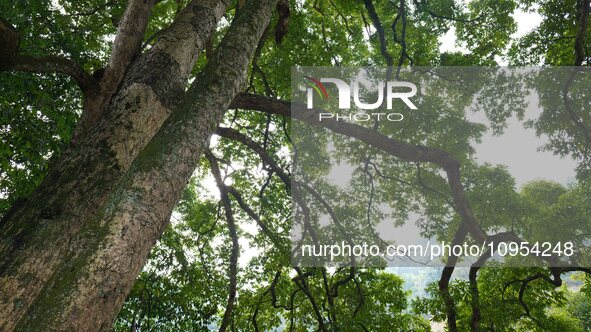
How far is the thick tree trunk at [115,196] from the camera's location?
1.29 m

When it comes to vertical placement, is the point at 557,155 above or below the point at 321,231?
above

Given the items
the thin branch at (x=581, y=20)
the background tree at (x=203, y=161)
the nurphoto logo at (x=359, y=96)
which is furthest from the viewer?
the nurphoto logo at (x=359, y=96)

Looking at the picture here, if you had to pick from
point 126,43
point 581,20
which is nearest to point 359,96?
point 581,20

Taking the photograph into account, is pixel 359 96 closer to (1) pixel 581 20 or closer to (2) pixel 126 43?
(1) pixel 581 20

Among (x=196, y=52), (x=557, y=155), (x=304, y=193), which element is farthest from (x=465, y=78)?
(x=196, y=52)

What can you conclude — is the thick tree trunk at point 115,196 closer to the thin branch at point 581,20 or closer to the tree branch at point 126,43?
the tree branch at point 126,43

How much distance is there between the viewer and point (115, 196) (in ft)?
5.15

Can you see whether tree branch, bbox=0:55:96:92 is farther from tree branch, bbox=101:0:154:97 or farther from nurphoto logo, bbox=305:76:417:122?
nurphoto logo, bbox=305:76:417:122

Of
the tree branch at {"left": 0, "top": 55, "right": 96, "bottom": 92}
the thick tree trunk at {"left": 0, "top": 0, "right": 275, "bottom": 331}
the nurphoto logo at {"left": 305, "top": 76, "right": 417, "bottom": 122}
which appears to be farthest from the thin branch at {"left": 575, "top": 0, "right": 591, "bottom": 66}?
the tree branch at {"left": 0, "top": 55, "right": 96, "bottom": 92}

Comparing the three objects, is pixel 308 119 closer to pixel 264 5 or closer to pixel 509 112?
pixel 264 5

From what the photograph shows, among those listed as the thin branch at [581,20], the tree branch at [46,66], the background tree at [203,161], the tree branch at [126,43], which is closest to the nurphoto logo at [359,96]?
the background tree at [203,161]

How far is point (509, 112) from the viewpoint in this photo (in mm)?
9242

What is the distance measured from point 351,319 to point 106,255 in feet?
17.7

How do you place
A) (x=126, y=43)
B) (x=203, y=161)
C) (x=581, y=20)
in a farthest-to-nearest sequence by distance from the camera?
(x=203, y=161) → (x=581, y=20) → (x=126, y=43)
